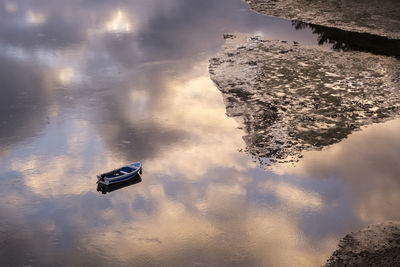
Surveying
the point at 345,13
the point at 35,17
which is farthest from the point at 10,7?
the point at 345,13

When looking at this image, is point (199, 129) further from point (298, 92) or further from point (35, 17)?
point (35, 17)

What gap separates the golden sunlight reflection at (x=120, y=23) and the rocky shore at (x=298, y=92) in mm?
11957

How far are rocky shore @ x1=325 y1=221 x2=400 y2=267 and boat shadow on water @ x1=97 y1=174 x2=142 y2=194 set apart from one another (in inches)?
452

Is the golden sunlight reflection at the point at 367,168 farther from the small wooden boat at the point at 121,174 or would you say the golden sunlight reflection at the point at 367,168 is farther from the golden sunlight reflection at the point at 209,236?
the small wooden boat at the point at 121,174

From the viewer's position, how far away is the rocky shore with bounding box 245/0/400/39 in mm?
50844

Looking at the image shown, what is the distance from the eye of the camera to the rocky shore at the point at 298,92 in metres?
30.2

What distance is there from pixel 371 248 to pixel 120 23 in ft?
132

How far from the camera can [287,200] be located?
2456cm

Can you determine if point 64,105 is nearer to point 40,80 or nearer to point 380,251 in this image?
point 40,80

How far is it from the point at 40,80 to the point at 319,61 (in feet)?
81.9

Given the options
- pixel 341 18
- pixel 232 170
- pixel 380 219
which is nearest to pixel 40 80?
pixel 232 170

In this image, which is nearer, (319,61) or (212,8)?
(319,61)

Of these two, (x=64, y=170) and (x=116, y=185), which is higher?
(x=64, y=170)

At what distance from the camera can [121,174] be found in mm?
25969
